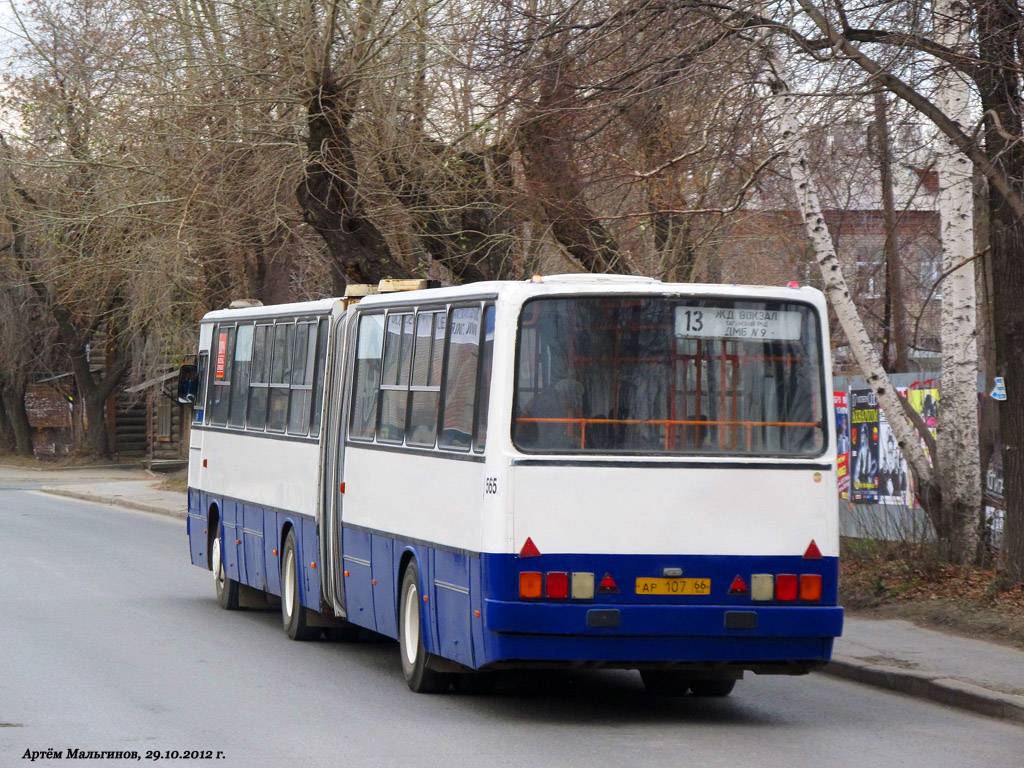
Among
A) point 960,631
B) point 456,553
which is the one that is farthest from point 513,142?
point 456,553

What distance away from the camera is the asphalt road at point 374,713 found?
8352 mm

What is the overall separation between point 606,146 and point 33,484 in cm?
3019

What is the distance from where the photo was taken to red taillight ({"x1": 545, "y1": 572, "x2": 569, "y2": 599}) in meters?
9.26

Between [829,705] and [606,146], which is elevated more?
[606,146]

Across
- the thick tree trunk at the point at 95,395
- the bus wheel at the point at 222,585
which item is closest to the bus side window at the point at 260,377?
the bus wheel at the point at 222,585

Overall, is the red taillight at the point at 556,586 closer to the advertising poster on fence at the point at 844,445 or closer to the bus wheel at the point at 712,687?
the bus wheel at the point at 712,687

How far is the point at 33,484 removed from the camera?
139ft

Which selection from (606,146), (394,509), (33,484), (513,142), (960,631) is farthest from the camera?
(33,484)

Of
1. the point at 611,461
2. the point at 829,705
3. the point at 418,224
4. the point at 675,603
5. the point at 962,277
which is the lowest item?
the point at 829,705

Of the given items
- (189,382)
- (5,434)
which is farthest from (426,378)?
(5,434)

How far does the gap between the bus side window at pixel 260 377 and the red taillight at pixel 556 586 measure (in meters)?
6.25

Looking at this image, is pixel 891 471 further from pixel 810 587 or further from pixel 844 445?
pixel 810 587

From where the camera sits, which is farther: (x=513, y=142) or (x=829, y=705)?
(x=513, y=142)

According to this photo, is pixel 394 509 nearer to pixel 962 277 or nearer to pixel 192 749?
pixel 192 749
